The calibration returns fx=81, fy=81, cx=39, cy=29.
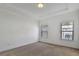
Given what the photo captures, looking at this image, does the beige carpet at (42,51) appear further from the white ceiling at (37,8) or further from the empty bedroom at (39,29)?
the white ceiling at (37,8)

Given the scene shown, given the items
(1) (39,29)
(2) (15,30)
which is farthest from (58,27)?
(2) (15,30)

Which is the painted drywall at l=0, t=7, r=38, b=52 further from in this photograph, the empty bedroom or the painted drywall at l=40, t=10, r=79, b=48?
the painted drywall at l=40, t=10, r=79, b=48

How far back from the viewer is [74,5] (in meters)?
1.62

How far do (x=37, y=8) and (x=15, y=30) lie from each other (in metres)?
0.66

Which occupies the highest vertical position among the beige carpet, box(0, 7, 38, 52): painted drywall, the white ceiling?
the white ceiling

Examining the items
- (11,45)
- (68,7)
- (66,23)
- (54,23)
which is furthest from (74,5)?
(11,45)

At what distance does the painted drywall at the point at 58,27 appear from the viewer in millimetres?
1648

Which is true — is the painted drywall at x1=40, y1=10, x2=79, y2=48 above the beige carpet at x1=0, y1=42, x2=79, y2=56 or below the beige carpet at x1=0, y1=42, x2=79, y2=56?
above

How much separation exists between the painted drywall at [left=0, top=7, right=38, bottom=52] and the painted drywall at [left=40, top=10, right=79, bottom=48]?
0.26 m

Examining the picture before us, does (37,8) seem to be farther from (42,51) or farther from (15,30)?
(42,51)

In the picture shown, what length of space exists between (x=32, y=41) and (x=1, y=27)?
0.70 meters

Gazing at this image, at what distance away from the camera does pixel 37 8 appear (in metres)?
1.71

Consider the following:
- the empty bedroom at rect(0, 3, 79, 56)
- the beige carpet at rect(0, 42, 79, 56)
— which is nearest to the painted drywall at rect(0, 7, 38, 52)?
the empty bedroom at rect(0, 3, 79, 56)

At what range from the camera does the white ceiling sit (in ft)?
5.42
